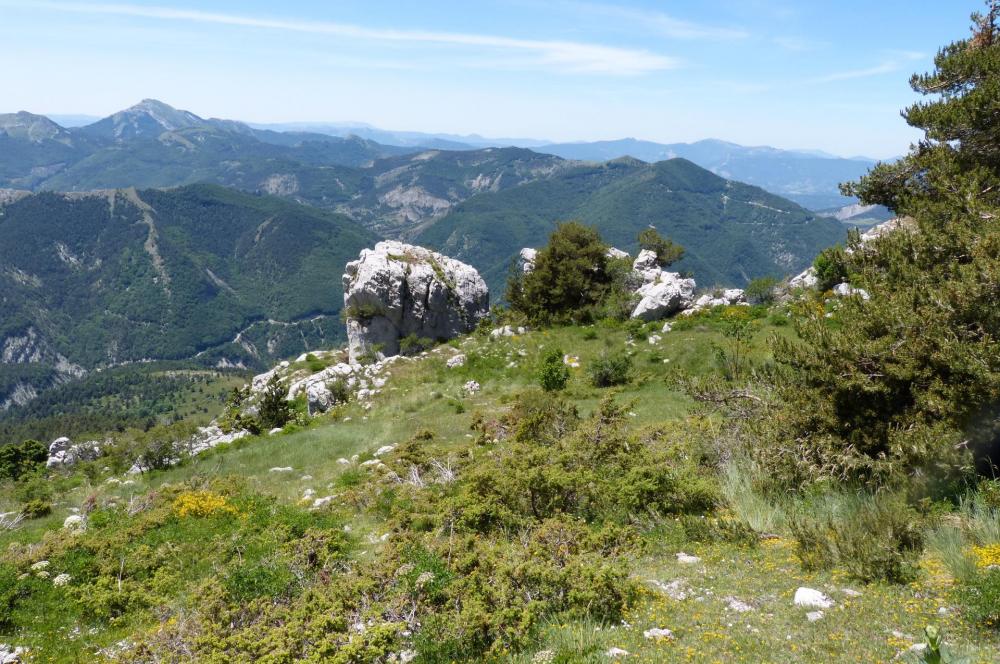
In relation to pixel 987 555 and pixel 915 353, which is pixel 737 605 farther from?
pixel 915 353

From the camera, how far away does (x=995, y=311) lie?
7.59m

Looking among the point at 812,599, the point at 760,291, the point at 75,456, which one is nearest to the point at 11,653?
the point at 812,599

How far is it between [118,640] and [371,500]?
5153 millimetres

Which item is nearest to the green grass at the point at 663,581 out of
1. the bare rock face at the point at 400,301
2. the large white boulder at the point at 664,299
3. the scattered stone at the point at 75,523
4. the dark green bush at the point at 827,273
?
the scattered stone at the point at 75,523

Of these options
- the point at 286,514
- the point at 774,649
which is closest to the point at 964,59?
the point at 774,649

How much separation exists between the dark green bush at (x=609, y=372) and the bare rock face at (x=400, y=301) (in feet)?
75.7

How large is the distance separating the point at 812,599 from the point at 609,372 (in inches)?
630

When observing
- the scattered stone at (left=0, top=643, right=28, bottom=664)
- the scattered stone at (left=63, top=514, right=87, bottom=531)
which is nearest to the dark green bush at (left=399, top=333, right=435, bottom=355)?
the scattered stone at (left=63, top=514, right=87, bottom=531)

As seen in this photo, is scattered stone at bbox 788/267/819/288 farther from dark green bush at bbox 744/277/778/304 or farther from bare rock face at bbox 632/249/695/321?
bare rock face at bbox 632/249/695/321

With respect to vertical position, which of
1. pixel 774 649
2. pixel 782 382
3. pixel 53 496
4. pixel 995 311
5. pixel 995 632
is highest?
pixel 995 311

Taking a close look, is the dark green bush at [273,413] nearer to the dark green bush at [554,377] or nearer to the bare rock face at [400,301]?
the dark green bush at [554,377]

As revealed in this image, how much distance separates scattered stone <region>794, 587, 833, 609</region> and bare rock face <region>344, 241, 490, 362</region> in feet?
122

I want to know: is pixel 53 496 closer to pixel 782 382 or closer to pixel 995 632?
pixel 782 382

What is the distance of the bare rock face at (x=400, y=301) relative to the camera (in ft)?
144
